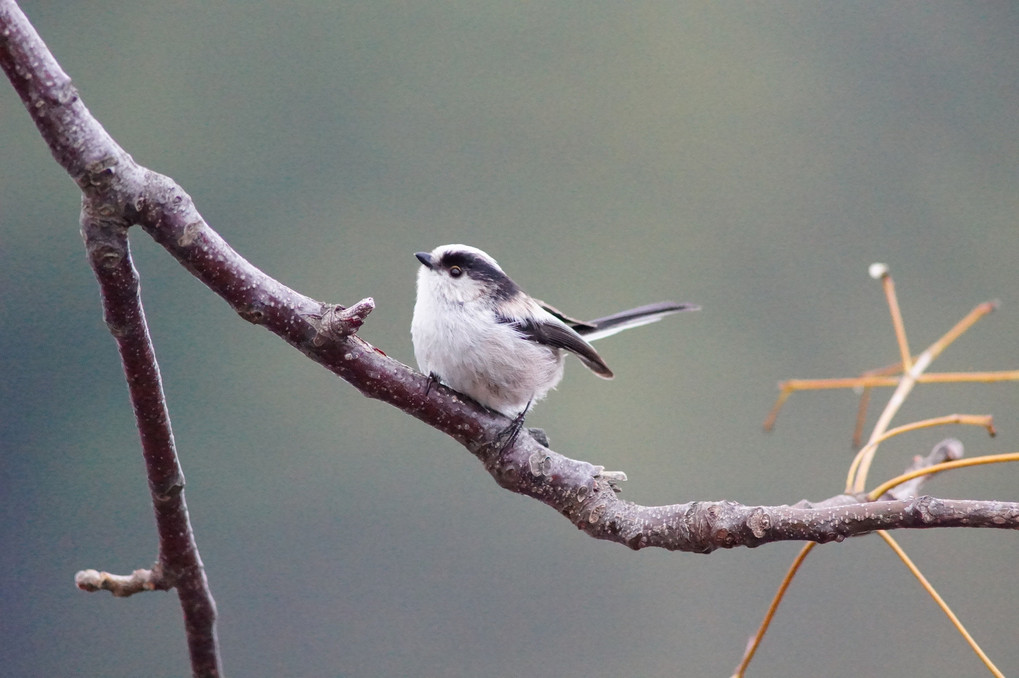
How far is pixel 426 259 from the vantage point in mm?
1389

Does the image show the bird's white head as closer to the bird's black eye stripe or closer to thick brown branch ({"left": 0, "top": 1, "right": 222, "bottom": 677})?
the bird's black eye stripe

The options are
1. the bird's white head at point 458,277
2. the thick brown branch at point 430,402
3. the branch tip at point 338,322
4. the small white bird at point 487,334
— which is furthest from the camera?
the bird's white head at point 458,277

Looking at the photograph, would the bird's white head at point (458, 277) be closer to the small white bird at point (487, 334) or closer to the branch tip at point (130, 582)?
the small white bird at point (487, 334)

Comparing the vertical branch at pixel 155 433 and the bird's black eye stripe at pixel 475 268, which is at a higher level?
the bird's black eye stripe at pixel 475 268

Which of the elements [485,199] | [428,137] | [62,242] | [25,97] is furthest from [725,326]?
[25,97]

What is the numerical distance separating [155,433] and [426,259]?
1.94ft

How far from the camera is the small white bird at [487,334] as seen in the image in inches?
50.0

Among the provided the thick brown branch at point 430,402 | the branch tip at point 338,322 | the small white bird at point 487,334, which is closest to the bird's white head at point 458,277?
the small white bird at point 487,334

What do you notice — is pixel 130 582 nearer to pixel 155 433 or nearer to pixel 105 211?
pixel 155 433

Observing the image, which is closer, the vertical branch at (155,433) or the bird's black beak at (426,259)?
the vertical branch at (155,433)

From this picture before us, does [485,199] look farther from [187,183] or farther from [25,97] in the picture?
[25,97]

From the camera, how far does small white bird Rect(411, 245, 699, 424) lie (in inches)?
50.0

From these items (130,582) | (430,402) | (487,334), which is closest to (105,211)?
(430,402)

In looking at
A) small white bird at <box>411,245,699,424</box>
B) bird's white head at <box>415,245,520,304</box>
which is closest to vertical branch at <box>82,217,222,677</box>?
small white bird at <box>411,245,699,424</box>
